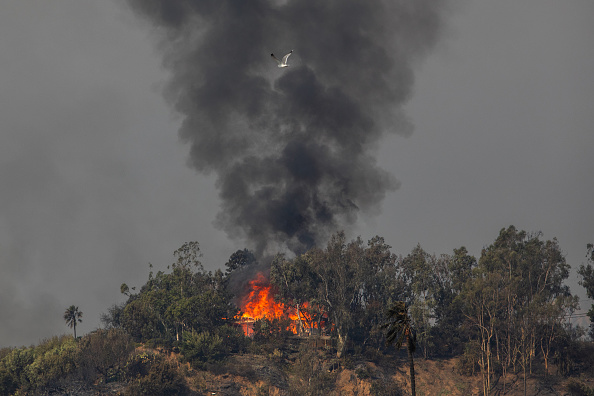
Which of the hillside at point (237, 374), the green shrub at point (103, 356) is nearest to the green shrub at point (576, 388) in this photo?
the hillside at point (237, 374)

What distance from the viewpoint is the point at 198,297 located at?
11188 cm

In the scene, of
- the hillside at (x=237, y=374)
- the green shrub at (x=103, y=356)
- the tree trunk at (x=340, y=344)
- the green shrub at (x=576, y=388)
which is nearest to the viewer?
the hillside at (x=237, y=374)

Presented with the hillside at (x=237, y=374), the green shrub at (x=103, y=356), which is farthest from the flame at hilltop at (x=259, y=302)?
the green shrub at (x=103, y=356)

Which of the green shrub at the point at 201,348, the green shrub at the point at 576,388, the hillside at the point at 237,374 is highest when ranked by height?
the green shrub at the point at 201,348

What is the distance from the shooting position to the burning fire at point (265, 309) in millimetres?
120875

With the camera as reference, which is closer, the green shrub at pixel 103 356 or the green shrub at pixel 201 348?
the green shrub at pixel 103 356

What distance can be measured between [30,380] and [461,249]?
78.9m

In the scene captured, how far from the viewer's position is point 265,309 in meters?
134

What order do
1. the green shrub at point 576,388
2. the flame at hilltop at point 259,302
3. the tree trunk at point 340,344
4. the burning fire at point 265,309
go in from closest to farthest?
the green shrub at point 576,388 < the tree trunk at point 340,344 < the burning fire at point 265,309 < the flame at hilltop at point 259,302

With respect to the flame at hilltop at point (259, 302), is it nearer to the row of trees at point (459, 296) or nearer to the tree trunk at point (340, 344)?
the row of trees at point (459, 296)

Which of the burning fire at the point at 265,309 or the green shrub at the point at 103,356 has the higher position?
the burning fire at the point at 265,309

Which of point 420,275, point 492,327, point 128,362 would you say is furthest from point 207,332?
point 492,327

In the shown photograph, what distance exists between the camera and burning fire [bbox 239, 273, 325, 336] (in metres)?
121

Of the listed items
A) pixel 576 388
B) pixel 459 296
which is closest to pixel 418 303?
pixel 459 296
